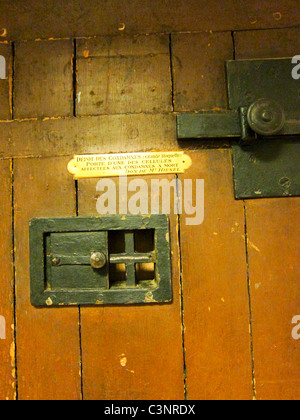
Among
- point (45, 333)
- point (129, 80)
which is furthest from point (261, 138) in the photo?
point (45, 333)

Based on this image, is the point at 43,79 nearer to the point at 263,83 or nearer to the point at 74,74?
the point at 74,74

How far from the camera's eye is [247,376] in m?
0.72

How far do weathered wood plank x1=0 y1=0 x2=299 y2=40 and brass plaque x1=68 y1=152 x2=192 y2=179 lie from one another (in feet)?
1.23

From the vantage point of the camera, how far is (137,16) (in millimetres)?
749

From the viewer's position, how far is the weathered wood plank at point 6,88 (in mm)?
747

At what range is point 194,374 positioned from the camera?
0.72m

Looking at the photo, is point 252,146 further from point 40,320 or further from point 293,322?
point 40,320

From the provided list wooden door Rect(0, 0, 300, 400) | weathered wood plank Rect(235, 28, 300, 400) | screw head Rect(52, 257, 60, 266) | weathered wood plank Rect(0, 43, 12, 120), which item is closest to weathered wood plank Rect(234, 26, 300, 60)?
wooden door Rect(0, 0, 300, 400)

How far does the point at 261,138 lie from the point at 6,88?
→ 2.52 feet

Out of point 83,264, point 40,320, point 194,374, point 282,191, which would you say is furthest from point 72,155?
point 194,374

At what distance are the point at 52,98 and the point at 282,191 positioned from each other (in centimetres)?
73

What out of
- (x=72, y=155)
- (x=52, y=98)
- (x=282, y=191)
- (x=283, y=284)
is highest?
(x=52, y=98)

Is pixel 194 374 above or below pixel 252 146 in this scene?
below

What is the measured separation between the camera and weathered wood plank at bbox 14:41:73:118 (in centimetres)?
74
